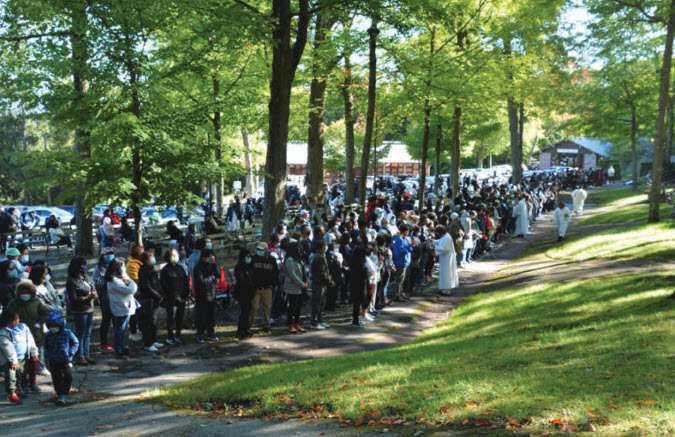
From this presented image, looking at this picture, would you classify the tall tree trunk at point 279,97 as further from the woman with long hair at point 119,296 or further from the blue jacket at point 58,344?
the blue jacket at point 58,344

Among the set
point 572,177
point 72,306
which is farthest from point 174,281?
point 572,177

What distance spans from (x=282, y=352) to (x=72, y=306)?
3.77 m

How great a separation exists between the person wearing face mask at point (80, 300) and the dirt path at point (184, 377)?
1.30 feet

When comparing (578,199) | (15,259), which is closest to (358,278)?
(15,259)

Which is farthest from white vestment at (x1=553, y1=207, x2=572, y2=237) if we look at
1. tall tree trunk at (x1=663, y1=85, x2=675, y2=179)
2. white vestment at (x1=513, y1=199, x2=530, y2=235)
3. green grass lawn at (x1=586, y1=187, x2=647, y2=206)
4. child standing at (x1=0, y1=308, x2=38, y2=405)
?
child standing at (x1=0, y1=308, x2=38, y2=405)

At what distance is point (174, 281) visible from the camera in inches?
456

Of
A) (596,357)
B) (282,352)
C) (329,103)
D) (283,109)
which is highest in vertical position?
(329,103)

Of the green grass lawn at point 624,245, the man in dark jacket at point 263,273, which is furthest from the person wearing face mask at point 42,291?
the green grass lawn at point 624,245

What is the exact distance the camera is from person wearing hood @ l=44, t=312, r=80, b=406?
8.28m

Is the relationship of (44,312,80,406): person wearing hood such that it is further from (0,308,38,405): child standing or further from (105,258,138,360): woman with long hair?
(105,258,138,360): woman with long hair

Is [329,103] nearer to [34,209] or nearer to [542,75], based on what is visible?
[542,75]

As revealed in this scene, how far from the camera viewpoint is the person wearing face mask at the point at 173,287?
11531mm

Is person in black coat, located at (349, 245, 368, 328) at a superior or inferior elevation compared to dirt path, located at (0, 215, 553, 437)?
superior

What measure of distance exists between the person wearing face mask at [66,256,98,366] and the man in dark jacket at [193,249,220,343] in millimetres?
2070
